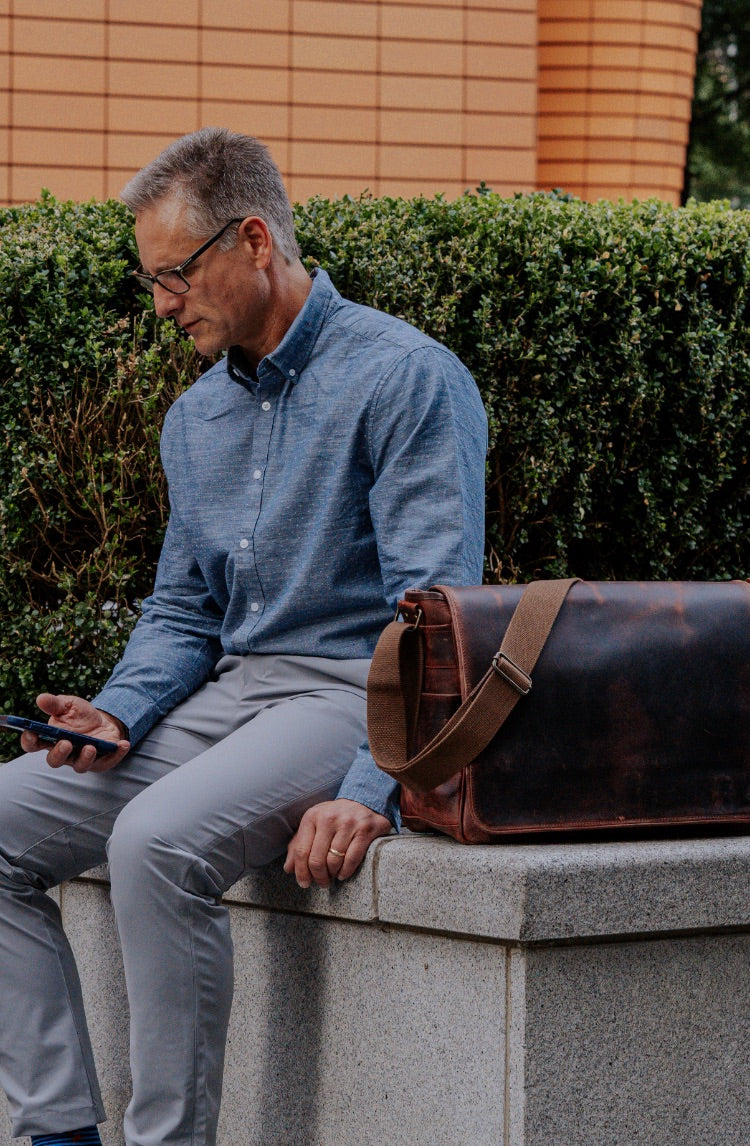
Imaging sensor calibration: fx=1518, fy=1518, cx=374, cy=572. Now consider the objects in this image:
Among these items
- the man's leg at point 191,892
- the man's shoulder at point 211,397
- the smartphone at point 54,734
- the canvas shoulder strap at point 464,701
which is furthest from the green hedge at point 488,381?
the canvas shoulder strap at point 464,701

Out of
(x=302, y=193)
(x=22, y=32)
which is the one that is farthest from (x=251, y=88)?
(x=22, y=32)

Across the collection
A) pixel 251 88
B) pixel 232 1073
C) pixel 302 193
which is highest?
pixel 251 88

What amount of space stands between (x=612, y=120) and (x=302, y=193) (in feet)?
11.9

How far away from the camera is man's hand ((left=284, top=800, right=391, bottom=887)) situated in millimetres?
2854

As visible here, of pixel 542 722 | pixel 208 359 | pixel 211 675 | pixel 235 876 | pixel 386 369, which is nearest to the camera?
pixel 542 722

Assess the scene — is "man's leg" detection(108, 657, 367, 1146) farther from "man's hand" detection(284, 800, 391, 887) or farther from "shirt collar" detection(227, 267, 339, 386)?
"shirt collar" detection(227, 267, 339, 386)

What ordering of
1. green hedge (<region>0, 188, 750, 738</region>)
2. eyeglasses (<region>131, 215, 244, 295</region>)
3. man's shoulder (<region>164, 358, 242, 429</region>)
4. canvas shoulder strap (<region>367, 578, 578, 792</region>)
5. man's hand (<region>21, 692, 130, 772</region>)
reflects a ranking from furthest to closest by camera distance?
green hedge (<region>0, 188, 750, 738</region>) → man's shoulder (<region>164, 358, 242, 429</region>) → eyeglasses (<region>131, 215, 244, 295</region>) → man's hand (<region>21, 692, 130, 772</region>) → canvas shoulder strap (<region>367, 578, 578, 792</region>)

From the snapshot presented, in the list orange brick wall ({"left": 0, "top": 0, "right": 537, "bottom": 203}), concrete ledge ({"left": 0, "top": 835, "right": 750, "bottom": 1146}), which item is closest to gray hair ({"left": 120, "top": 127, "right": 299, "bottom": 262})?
concrete ledge ({"left": 0, "top": 835, "right": 750, "bottom": 1146})

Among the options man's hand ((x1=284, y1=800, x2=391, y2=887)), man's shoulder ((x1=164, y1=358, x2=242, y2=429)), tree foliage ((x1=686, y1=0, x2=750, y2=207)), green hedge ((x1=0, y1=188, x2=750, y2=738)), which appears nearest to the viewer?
man's hand ((x1=284, y1=800, x2=391, y2=887))

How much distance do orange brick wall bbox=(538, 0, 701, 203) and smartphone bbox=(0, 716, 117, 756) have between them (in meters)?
13.0

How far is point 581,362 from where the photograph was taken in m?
4.55

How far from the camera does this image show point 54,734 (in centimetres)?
302

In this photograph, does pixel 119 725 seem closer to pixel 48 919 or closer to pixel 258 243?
pixel 48 919

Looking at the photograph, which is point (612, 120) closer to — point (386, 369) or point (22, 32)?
point (22, 32)
